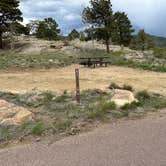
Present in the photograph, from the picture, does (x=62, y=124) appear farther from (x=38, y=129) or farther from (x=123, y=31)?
(x=123, y=31)

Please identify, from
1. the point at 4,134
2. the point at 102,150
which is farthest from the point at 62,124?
the point at 102,150

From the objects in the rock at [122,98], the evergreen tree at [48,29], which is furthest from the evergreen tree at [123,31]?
the rock at [122,98]

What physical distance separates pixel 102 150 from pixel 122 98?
340cm

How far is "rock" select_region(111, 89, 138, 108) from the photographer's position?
8208 mm

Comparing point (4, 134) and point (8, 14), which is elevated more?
point (8, 14)

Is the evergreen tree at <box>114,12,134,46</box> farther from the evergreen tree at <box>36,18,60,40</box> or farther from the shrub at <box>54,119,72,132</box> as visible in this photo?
the shrub at <box>54,119,72,132</box>

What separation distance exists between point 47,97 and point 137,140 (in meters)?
3.80

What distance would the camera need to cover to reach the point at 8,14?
40281 mm

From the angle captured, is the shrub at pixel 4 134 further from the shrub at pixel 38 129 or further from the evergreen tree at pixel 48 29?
the evergreen tree at pixel 48 29

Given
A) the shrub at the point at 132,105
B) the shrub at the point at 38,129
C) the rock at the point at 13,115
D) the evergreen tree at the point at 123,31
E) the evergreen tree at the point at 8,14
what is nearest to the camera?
the shrub at the point at 38,129

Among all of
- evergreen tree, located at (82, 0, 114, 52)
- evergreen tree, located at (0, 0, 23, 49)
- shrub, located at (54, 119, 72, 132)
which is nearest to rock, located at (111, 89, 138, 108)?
shrub, located at (54, 119, 72, 132)

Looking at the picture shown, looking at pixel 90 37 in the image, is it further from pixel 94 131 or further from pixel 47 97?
pixel 94 131

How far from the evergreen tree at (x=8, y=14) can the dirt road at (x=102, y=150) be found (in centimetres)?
3517

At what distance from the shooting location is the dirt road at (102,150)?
4906mm
